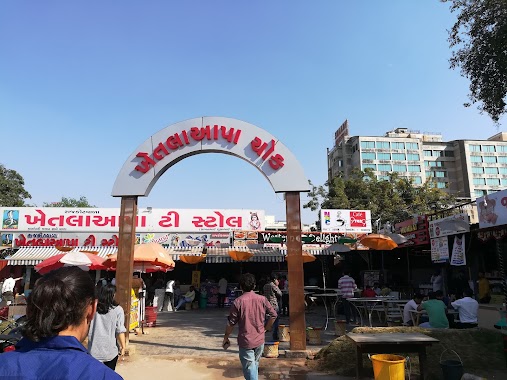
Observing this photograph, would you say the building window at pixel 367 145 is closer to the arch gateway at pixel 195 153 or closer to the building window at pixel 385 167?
the building window at pixel 385 167

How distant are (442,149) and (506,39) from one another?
64942 mm

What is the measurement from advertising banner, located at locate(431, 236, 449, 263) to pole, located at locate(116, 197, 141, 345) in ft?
32.5

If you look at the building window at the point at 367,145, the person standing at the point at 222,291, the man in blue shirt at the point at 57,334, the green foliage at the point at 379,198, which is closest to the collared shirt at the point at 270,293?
the man in blue shirt at the point at 57,334

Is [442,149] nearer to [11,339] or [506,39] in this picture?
[506,39]

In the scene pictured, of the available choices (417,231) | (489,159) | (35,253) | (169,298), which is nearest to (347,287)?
(417,231)

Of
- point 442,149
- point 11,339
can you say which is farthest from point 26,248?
point 442,149

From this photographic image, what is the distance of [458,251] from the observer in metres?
12.1

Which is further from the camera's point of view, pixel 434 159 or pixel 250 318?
pixel 434 159

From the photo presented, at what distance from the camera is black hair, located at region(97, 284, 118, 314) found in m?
4.62

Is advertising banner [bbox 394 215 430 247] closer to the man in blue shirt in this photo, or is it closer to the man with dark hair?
the man with dark hair

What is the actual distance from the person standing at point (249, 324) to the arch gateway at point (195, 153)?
3.39 meters

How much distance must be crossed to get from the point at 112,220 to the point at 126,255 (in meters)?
12.6

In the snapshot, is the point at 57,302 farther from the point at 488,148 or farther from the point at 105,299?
the point at 488,148

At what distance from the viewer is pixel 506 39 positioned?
10.5 meters
